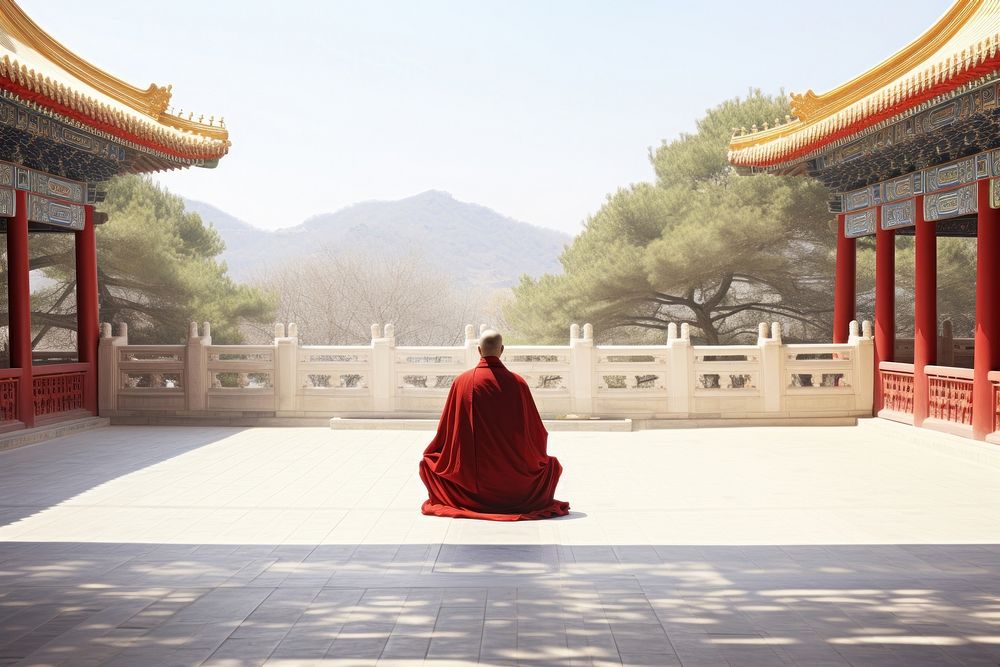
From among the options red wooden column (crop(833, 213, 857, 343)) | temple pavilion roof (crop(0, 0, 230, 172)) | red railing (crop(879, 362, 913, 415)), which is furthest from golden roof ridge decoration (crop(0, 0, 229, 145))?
red railing (crop(879, 362, 913, 415))

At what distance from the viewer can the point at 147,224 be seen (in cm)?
2350

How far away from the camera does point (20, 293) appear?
470 inches

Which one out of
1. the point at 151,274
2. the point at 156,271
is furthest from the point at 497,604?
the point at 151,274

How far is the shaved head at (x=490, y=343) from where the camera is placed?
24.2 ft

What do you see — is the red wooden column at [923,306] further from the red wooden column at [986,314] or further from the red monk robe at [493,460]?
the red monk robe at [493,460]

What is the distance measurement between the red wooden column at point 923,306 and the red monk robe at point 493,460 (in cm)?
638

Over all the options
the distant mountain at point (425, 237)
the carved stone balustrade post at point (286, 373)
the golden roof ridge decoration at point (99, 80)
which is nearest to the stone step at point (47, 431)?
the carved stone balustrade post at point (286, 373)

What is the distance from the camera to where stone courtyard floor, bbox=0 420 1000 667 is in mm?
4156

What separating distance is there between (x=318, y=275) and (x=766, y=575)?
49.3 metres

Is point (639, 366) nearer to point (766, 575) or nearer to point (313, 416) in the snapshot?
point (313, 416)

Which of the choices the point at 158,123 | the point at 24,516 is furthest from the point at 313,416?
the point at 24,516

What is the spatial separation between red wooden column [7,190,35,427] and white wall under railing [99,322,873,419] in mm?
1925

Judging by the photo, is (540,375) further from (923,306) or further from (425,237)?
(425,237)

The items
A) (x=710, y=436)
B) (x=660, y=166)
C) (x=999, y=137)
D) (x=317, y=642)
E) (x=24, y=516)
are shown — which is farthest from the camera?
(x=660, y=166)
